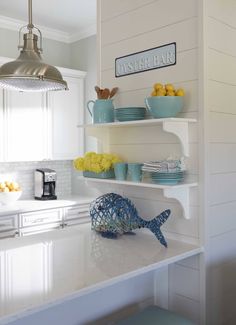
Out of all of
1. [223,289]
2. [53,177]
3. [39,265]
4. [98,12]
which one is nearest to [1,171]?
[53,177]

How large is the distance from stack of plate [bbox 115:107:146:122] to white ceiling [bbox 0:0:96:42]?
1.79m

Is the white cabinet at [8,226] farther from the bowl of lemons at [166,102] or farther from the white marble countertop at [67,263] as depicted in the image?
the bowl of lemons at [166,102]

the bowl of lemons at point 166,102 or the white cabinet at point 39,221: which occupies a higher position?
the bowl of lemons at point 166,102

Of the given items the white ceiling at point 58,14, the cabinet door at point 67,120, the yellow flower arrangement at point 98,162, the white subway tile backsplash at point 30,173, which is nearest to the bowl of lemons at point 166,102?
the yellow flower arrangement at point 98,162

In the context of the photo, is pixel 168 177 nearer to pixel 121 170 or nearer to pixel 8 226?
pixel 121 170

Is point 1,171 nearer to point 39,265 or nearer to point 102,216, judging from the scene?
point 102,216

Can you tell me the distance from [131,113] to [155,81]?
0.79 feet

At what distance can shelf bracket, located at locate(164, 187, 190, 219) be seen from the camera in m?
1.75

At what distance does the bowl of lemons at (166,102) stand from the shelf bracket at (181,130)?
0.18ft

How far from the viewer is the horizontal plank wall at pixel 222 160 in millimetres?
1821

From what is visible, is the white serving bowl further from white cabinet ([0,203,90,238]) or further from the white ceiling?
the white ceiling

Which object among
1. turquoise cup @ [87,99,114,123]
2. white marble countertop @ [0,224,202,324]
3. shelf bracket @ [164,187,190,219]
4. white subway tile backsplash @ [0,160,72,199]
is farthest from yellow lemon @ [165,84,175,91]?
white subway tile backsplash @ [0,160,72,199]

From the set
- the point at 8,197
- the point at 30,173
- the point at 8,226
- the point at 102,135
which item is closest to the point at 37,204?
the point at 8,197

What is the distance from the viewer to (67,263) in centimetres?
158
